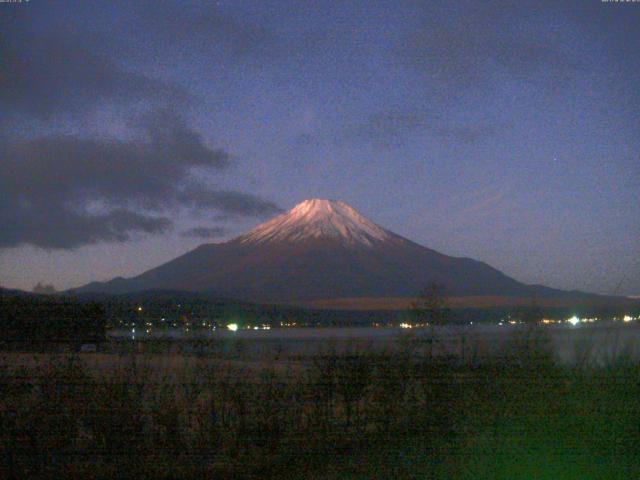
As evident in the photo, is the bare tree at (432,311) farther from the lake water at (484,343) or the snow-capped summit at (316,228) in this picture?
the snow-capped summit at (316,228)

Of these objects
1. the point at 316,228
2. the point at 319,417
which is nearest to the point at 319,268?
the point at 316,228

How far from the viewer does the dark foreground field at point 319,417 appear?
7.32 meters

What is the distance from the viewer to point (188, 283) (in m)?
40.8

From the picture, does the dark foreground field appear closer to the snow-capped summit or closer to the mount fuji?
the mount fuji

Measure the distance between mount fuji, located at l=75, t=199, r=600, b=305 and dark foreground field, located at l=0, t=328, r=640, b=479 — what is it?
1227 cm

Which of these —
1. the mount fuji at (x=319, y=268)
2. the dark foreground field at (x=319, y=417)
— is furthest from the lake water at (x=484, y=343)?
the mount fuji at (x=319, y=268)

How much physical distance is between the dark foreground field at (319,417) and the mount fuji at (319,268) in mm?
12273

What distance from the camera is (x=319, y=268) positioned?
119 feet

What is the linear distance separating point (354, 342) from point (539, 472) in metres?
3.83

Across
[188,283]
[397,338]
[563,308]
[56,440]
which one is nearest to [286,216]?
[188,283]

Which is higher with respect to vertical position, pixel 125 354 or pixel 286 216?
pixel 286 216

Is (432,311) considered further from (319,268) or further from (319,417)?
(319,268)

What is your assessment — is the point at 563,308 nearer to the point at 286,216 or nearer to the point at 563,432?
the point at 563,432

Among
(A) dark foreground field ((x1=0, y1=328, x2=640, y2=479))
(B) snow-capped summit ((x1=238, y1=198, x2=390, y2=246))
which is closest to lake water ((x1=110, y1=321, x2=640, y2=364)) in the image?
(A) dark foreground field ((x1=0, y1=328, x2=640, y2=479))
